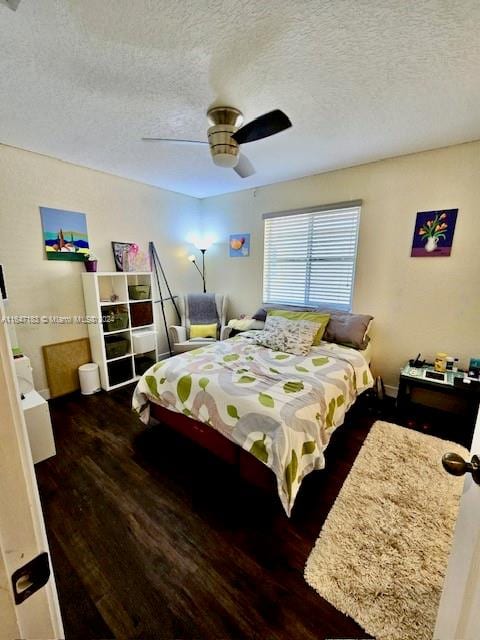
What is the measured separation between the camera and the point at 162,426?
241 cm

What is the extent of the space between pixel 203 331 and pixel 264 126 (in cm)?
268

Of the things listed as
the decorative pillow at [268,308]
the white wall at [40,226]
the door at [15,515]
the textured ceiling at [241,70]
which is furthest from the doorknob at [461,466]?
the white wall at [40,226]

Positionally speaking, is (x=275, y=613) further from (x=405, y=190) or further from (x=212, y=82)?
(x=405, y=190)

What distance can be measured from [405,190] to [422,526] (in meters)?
2.79

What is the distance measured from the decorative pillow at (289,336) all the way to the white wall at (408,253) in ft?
2.61

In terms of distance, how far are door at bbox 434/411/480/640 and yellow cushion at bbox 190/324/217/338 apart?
3.22 metres

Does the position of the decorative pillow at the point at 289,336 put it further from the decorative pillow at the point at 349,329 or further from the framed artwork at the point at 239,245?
the framed artwork at the point at 239,245

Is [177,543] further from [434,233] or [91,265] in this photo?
[434,233]

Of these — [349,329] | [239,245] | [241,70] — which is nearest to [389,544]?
[349,329]

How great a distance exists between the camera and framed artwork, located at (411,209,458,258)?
7.99 ft

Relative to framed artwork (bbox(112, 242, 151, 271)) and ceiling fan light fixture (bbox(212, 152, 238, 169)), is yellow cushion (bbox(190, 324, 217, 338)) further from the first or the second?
ceiling fan light fixture (bbox(212, 152, 238, 169))

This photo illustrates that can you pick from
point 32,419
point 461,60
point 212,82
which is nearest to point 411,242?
point 461,60

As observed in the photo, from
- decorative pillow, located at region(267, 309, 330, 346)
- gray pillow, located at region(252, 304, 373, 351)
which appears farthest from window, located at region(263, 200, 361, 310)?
decorative pillow, located at region(267, 309, 330, 346)

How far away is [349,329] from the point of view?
9.07 ft
